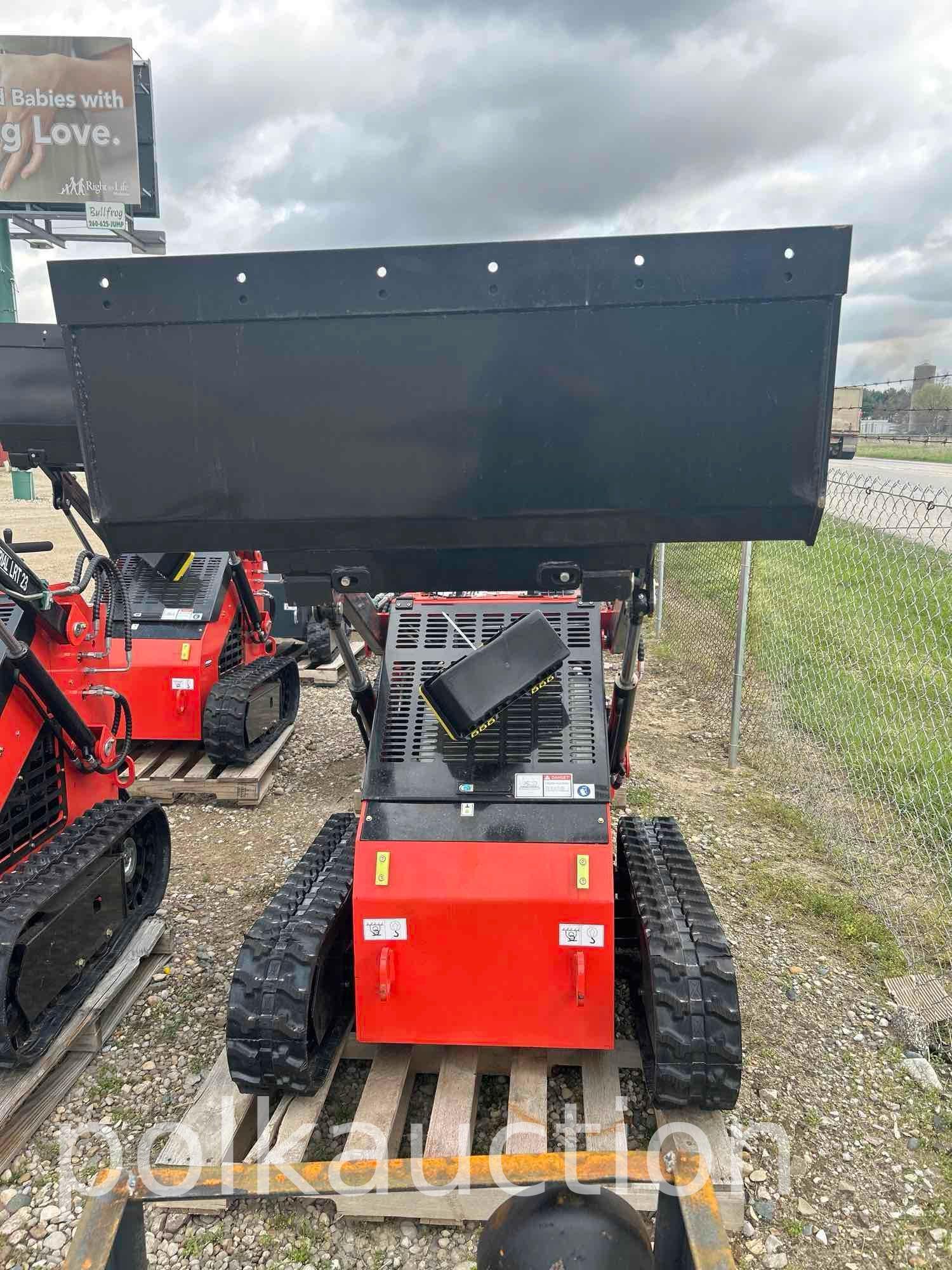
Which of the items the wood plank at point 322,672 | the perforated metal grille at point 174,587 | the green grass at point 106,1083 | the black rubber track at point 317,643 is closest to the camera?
the green grass at point 106,1083

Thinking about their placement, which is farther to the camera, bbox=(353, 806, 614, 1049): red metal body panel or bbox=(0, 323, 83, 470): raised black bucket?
bbox=(353, 806, 614, 1049): red metal body panel

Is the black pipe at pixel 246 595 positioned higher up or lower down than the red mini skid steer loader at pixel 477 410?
lower down

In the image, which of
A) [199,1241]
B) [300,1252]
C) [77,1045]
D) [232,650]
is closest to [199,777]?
[232,650]

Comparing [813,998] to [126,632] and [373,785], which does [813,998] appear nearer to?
[373,785]

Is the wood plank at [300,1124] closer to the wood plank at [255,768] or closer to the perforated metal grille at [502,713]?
the perforated metal grille at [502,713]

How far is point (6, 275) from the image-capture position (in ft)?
74.1

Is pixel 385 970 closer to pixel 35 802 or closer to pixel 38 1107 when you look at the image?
pixel 38 1107

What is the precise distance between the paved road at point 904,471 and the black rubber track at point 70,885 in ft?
42.2

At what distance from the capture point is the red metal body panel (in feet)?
8.60

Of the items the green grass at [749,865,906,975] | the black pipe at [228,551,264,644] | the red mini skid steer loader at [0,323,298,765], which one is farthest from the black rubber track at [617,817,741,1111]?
the black pipe at [228,551,264,644]

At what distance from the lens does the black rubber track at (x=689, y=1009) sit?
8.17 feet

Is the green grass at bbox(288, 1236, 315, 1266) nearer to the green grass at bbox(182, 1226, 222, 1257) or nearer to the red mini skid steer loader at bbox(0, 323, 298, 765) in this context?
the green grass at bbox(182, 1226, 222, 1257)

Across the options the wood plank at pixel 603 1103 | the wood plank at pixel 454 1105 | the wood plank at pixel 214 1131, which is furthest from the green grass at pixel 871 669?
the wood plank at pixel 214 1131

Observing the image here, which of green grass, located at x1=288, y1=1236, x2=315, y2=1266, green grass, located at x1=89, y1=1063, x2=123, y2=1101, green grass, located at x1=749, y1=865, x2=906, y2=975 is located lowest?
green grass, located at x1=89, y1=1063, x2=123, y2=1101
